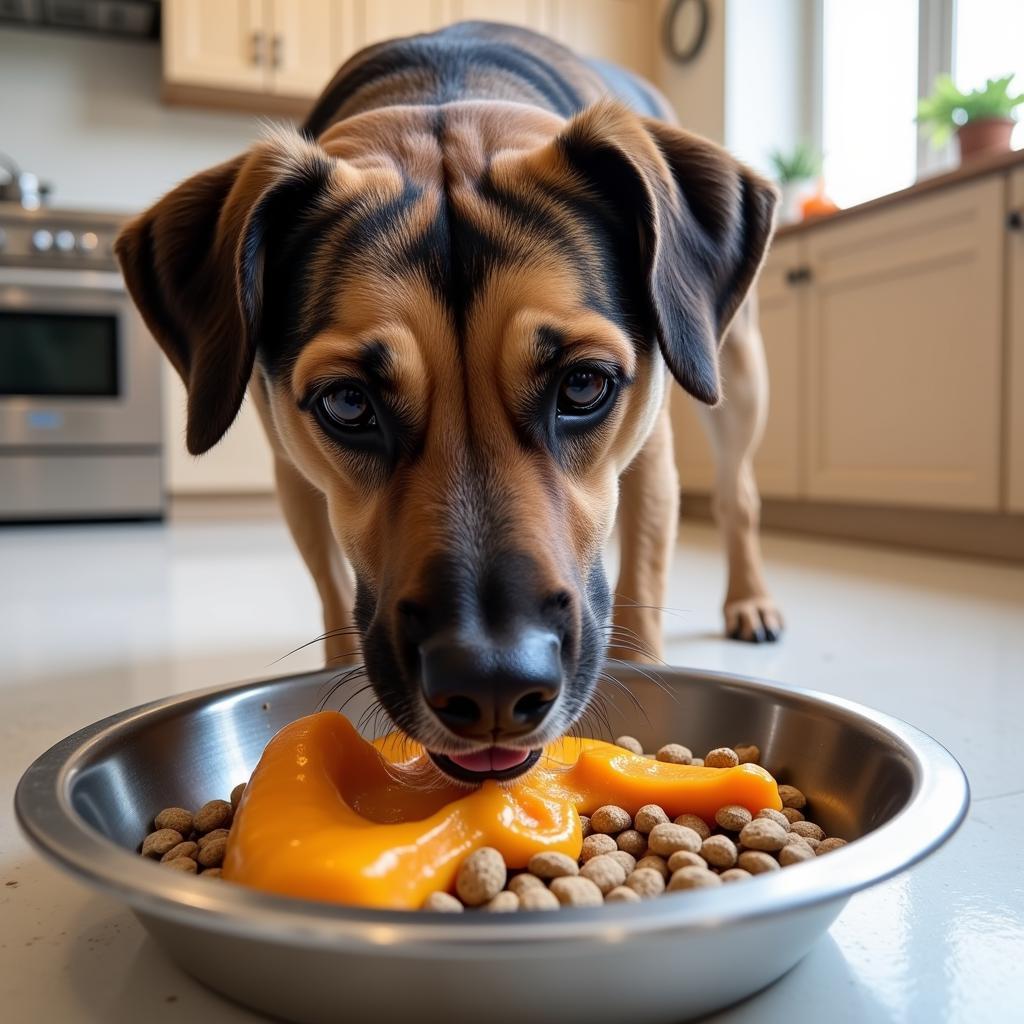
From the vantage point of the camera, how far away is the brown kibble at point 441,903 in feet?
2.49

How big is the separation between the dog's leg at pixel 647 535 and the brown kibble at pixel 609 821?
0.68m

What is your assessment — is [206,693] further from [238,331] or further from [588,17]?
[588,17]

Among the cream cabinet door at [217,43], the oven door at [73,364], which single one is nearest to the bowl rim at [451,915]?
the oven door at [73,364]

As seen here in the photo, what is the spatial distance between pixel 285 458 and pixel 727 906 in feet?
4.09

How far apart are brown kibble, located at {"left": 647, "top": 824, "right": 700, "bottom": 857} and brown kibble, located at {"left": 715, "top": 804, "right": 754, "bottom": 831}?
6 cm

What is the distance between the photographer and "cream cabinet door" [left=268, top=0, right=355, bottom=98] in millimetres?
5660

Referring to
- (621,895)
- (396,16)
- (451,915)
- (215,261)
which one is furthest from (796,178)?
(451,915)

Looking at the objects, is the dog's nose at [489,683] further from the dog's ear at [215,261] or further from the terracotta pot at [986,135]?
the terracotta pot at [986,135]

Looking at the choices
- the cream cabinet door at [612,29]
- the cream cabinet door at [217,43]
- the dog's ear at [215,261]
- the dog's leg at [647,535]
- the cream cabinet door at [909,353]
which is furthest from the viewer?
the cream cabinet door at [612,29]

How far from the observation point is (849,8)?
5324mm

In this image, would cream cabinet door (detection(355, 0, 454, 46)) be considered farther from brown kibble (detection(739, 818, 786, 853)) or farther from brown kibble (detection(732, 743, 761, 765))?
brown kibble (detection(739, 818, 786, 853))

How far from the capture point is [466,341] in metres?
1.10

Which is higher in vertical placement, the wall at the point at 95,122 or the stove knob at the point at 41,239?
the wall at the point at 95,122

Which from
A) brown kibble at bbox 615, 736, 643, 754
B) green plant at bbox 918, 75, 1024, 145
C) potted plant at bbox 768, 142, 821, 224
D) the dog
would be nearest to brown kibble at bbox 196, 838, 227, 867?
the dog
